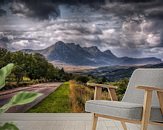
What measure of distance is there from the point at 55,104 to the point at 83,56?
41.9 inches

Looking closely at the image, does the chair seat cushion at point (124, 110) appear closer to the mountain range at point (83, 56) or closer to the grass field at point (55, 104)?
the grass field at point (55, 104)

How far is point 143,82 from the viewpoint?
3.57 metres

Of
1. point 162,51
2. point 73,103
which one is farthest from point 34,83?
point 162,51

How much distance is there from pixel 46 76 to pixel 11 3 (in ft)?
4.32

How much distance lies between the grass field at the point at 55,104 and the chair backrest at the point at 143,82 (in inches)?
78.6

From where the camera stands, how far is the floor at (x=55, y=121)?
4.41 metres

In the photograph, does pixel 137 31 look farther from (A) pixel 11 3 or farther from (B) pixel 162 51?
(A) pixel 11 3

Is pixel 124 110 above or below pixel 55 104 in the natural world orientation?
above

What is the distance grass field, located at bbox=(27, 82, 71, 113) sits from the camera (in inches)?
214

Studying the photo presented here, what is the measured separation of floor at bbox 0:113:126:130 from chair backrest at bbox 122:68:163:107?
85 centimetres

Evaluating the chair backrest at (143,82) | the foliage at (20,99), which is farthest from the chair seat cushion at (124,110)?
the foliage at (20,99)

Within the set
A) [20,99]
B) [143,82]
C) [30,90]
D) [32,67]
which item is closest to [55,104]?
[30,90]

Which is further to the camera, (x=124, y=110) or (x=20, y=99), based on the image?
(x=124, y=110)

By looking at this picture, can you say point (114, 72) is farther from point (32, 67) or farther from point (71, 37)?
point (32, 67)
